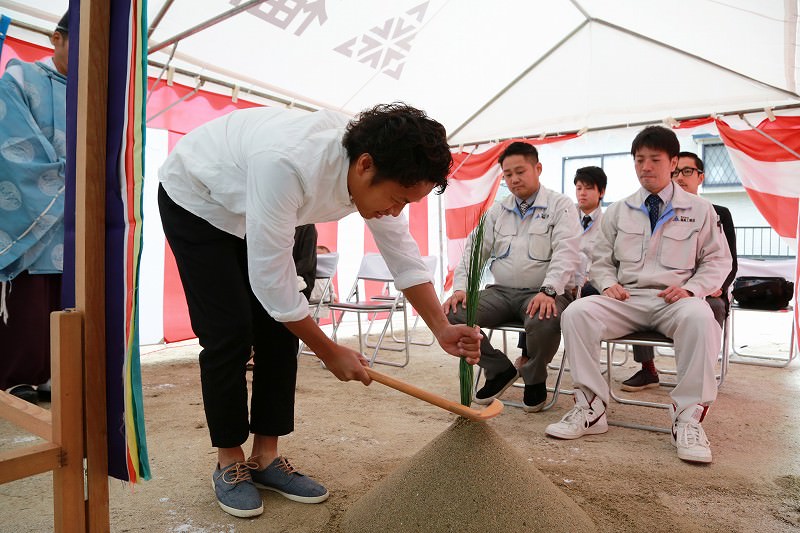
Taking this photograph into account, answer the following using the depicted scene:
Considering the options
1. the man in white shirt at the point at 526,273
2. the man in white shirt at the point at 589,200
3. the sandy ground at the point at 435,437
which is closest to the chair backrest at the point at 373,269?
the man in white shirt at the point at 589,200

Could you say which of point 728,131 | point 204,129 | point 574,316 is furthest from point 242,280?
point 728,131

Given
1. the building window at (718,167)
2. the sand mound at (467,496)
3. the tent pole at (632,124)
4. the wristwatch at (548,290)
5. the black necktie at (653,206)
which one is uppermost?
the building window at (718,167)

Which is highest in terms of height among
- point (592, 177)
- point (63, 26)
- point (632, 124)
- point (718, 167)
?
point (718, 167)

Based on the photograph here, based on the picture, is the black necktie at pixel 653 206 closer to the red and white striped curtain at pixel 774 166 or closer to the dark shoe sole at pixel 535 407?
the dark shoe sole at pixel 535 407

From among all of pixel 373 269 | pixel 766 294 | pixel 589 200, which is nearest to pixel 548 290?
pixel 589 200

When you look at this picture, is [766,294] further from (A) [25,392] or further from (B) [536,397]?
(A) [25,392]

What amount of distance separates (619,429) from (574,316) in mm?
509

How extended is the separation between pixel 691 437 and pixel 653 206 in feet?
3.50

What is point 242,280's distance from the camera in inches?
58.0

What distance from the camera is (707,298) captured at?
2814 mm

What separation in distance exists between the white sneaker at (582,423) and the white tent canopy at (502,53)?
2457 millimetres

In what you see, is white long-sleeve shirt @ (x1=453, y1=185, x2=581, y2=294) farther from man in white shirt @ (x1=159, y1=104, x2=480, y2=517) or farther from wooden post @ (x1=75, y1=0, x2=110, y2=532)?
wooden post @ (x1=75, y1=0, x2=110, y2=532)

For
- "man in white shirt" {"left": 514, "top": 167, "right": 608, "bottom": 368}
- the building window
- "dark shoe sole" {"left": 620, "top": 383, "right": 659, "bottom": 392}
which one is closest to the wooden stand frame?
"dark shoe sole" {"left": 620, "top": 383, "right": 659, "bottom": 392}

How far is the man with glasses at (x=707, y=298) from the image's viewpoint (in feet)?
9.30
